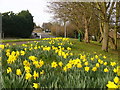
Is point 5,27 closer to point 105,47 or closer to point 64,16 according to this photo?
point 64,16

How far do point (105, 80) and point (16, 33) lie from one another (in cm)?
2779

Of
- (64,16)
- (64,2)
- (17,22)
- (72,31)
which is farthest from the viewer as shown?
(72,31)

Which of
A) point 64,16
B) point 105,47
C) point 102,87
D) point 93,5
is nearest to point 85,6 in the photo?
point 93,5

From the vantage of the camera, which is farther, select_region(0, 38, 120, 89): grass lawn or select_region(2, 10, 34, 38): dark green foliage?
select_region(2, 10, 34, 38): dark green foliage

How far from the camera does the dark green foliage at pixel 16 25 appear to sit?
26678 millimetres

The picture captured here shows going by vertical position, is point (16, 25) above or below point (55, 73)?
above

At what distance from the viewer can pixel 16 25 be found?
2828 cm

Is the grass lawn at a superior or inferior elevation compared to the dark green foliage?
inferior

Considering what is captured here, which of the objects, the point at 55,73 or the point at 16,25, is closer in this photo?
the point at 55,73

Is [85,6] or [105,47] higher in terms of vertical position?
[85,6]

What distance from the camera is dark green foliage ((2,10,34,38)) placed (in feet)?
87.5

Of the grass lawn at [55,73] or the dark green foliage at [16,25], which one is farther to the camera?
Answer: the dark green foliage at [16,25]

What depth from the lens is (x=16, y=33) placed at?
28.7m

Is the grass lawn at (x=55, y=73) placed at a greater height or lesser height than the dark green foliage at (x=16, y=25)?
lesser
